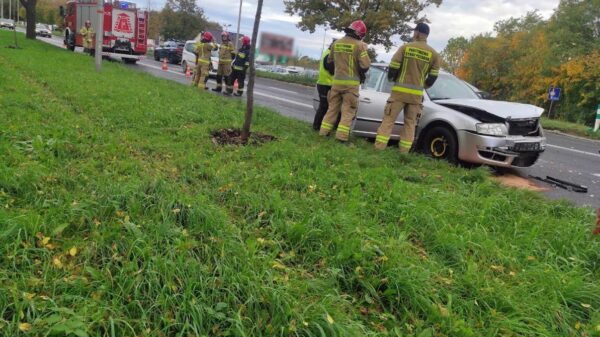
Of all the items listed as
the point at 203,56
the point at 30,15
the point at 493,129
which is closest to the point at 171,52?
the point at 30,15

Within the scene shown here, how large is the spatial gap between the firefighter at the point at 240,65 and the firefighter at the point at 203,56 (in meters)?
0.75

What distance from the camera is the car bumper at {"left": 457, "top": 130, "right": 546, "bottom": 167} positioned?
570 cm

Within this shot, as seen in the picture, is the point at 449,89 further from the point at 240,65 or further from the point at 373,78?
the point at 240,65

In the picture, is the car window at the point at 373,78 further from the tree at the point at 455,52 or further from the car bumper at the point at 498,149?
the tree at the point at 455,52

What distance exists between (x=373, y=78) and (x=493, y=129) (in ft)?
7.82

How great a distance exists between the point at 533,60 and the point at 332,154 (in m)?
40.9

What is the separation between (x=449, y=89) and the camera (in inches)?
275


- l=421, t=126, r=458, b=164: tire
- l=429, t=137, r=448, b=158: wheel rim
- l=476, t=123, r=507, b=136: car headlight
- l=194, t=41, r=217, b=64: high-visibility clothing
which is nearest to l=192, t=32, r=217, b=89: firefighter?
l=194, t=41, r=217, b=64: high-visibility clothing

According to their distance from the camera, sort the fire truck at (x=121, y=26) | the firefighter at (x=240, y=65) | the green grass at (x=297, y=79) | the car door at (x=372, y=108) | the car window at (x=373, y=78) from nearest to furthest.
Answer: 1. the car door at (x=372, y=108)
2. the car window at (x=373, y=78)
3. the firefighter at (x=240, y=65)
4. the fire truck at (x=121, y=26)
5. the green grass at (x=297, y=79)

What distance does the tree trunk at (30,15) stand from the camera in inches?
1002

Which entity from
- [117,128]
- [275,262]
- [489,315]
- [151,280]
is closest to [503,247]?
[489,315]

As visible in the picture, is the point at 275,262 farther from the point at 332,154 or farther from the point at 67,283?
the point at 332,154

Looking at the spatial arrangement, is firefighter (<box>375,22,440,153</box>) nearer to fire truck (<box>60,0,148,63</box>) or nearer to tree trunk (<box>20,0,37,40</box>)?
fire truck (<box>60,0,148,63</box>)

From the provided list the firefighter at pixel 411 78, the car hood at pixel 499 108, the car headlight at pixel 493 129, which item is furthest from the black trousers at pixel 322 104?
the car headlight at pixel 493 129
